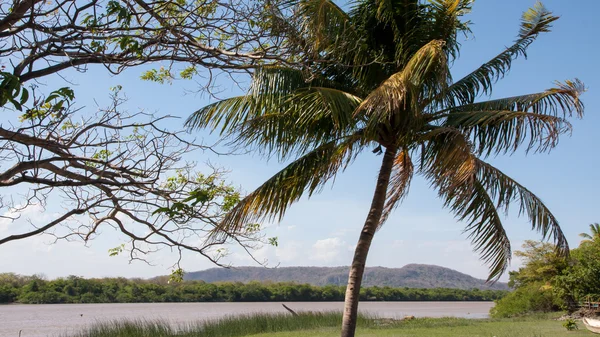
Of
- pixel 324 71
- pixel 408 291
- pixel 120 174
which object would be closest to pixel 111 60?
pixel 120 174

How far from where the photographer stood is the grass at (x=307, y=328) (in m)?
14.0

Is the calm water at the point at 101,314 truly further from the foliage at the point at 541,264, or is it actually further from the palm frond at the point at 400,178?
the palm frond at the point at 400,178

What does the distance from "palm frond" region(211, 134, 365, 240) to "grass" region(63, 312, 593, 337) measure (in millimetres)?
6436

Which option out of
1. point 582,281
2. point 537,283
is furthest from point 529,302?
point 582,281

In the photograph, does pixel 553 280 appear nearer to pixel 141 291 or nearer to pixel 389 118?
pixel 389 118

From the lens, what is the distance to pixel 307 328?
55.9ft

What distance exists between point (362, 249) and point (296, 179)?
1411 millimetres

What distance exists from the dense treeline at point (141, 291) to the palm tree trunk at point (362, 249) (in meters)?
28.7

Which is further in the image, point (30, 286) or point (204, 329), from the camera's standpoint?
point (30, 286)

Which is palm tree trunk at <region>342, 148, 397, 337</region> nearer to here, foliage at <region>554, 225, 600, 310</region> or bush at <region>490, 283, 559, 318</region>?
foliage at <region>554, 225, 600, 310</region>

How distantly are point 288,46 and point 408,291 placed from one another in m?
61.5

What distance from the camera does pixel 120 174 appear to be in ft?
A: 13.4

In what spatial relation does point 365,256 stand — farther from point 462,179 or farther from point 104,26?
point 104,26

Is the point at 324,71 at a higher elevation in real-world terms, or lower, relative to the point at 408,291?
higher
